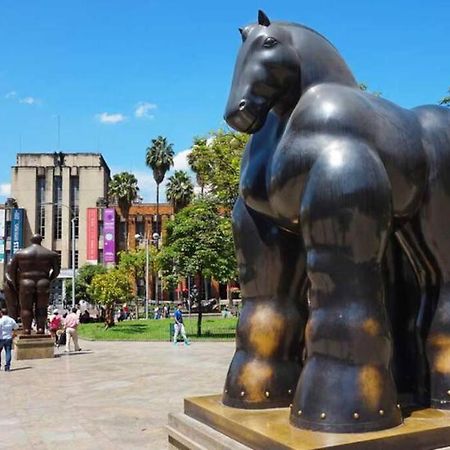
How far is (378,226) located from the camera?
3.28m

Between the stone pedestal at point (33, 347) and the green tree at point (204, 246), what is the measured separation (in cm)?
671

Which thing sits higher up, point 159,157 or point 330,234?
point 159,157

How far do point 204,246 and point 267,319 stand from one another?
58.9 ft

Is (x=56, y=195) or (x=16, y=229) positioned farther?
(x=56, y=195)

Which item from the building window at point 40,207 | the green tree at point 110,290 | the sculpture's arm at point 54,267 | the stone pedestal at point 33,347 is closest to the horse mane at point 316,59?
the sculpture's arm at point 54,267

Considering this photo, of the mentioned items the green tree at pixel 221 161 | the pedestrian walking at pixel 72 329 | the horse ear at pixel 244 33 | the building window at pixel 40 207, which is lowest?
the pedestrian walking at pixel 72 329

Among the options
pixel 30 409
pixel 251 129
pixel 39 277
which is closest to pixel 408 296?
pixel 251 129

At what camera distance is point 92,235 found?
213 feet

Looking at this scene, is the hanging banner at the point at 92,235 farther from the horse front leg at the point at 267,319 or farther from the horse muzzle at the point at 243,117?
the horse muzzle at the point at 243,117

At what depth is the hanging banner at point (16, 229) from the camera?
6488cm

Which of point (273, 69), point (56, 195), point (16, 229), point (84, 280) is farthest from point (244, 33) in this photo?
point (56, 195)

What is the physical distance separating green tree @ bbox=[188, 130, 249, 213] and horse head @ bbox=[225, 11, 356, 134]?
697 inches

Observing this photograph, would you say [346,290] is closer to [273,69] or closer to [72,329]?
[273,69]

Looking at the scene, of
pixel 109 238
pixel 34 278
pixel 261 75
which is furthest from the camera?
pixel 109 238
